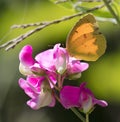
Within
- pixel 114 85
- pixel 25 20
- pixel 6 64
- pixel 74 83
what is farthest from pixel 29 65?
pixel 74 83

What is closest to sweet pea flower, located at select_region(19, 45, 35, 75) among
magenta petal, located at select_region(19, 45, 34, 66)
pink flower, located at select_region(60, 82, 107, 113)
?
magenta petal, located at select_region(19, 45, 34, 66)

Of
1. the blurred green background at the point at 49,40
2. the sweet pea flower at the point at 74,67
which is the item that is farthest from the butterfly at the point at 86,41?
the blurred green background at the point at 49,40

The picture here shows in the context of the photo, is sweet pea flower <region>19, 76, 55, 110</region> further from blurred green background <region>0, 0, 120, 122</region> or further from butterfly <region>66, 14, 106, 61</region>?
blurred green background <region>0, 0, 120, 122</region>

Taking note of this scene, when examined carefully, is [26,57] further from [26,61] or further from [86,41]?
[86,41]

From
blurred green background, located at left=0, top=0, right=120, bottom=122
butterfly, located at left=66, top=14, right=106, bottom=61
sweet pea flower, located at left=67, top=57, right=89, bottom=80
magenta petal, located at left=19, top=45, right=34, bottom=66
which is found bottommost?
blurred green background, located at left=0, top=0, right=120, bottom=122

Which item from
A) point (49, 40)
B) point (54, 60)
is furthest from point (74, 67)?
point (49, 40)

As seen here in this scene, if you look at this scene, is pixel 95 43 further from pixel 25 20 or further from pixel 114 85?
pixel 25 20
